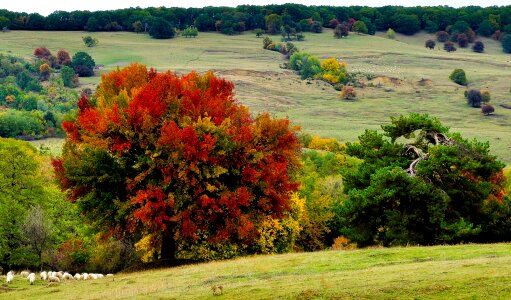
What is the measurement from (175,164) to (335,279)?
17.1m

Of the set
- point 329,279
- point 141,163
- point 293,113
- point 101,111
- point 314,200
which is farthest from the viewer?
point 293,113

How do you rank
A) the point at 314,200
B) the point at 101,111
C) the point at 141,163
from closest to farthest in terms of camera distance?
the point at 141,163 < the point at 101,111 < the point at 314,200

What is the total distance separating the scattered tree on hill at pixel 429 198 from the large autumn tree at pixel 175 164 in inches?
205

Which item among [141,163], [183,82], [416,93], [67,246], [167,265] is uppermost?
[183,82]

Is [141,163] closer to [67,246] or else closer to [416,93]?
[67,246]

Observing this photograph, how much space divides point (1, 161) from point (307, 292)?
1686 inches

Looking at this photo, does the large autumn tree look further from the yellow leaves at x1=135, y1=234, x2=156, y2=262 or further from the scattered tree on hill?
the yellow leaves at x1=135, y1=234, x2=156, y2=262

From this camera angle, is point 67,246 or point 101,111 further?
point 67,246

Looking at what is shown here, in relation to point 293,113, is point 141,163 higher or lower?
higher

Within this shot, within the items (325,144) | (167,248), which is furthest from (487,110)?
(167,248)

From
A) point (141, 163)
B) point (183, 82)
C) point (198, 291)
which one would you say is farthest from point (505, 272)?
point (183, 82)

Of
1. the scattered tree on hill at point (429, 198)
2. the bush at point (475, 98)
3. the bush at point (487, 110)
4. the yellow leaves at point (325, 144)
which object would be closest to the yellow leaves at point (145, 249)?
the scattered tree on hill at point (429, 198)

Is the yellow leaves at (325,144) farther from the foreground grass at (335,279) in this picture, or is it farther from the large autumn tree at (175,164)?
the foreground grass at (335,279)

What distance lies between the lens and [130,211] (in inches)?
1656
